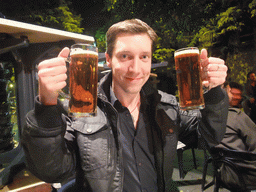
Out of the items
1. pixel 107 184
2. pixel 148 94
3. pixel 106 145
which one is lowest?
pixel 107 184

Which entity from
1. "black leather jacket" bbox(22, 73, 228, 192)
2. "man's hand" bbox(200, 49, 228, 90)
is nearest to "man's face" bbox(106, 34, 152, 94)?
"black leather jacket" bbox(22, 73, 228, 192)

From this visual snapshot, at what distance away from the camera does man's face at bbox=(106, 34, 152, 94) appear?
52.9 inches

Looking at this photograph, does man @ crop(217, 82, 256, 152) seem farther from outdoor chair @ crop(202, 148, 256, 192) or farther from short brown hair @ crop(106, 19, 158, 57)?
short brown hair @ crop(106, 19, 158, 57)

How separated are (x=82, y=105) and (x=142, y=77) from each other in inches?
19.7

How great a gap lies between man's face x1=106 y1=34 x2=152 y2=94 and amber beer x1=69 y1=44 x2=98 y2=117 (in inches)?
12.3

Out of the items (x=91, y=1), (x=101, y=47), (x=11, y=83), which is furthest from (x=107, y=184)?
(x=91, y=1)

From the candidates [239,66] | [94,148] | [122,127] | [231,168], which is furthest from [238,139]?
[239,66]

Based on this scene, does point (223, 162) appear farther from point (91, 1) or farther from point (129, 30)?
point (91, 1)

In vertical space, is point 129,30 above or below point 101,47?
below

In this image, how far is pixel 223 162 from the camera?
229cm

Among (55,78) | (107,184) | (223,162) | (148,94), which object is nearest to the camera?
(55,78)

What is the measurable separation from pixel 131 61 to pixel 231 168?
1843 mm

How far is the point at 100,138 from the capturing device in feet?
4.08

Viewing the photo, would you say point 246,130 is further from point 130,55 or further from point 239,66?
point 239,66
